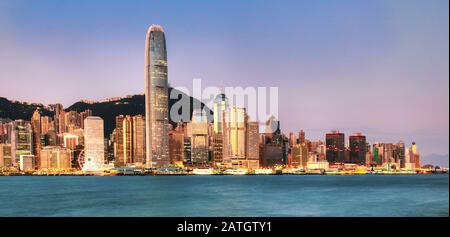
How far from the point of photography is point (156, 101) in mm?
77688

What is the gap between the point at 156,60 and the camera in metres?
80.8

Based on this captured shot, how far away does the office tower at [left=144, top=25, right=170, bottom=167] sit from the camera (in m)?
72.4

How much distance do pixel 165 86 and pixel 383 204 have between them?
209 ft

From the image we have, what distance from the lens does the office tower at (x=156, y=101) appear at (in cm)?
7244
